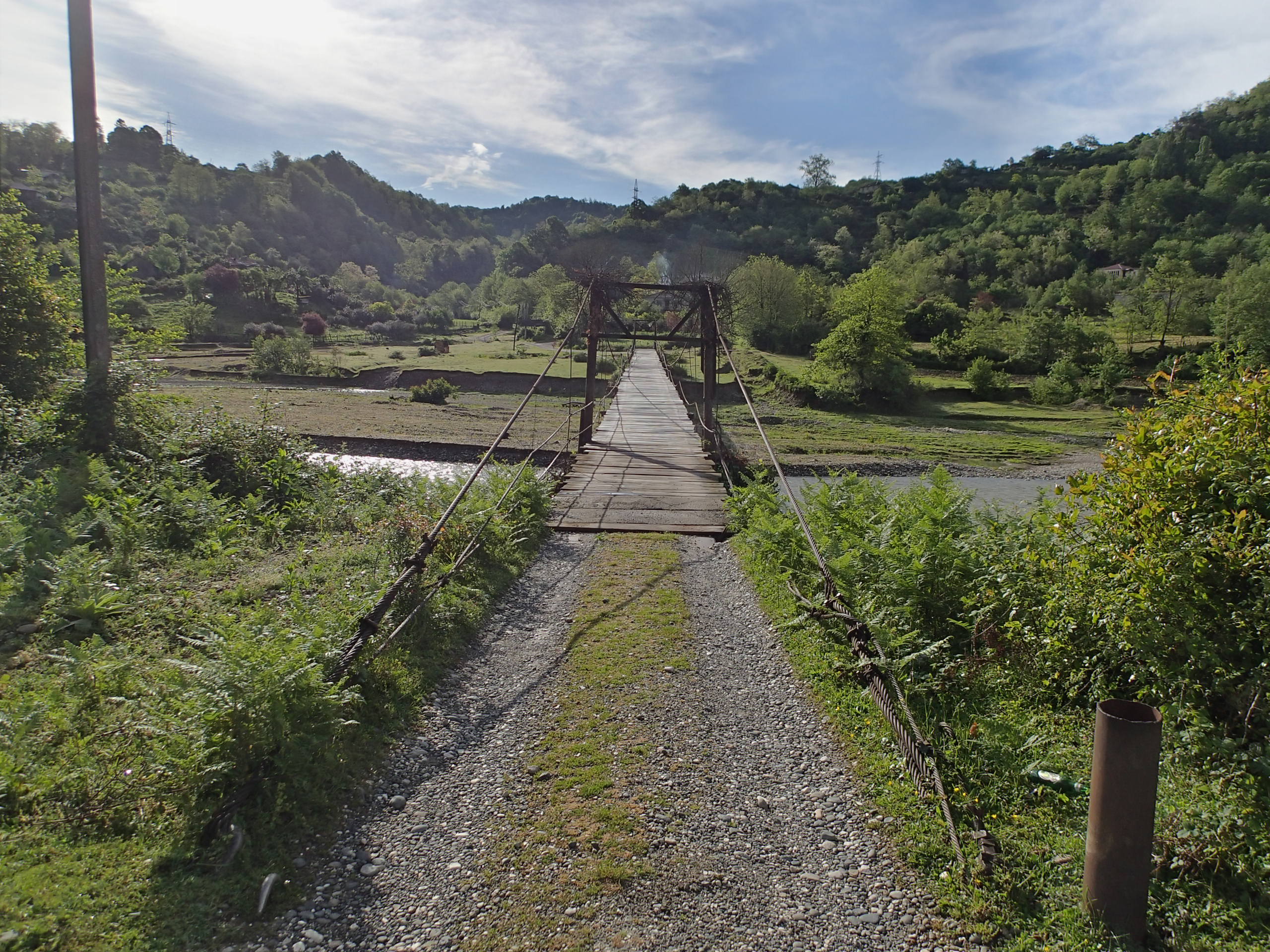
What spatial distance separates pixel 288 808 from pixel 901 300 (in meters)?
53.7

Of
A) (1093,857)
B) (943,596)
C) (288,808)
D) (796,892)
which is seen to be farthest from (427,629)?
(1093,857)

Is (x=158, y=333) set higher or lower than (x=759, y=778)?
higher

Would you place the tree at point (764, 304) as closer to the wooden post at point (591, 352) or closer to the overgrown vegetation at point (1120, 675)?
the wooden post at point (591, 352)

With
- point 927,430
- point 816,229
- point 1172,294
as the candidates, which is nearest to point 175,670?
point 927,430

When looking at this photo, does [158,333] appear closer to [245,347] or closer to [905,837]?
[905,837]

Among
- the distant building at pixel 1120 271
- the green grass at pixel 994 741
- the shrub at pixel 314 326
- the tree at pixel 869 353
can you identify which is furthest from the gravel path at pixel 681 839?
the distant building at pixel 1120 271

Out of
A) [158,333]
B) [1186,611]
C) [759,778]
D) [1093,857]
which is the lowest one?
[759,778]

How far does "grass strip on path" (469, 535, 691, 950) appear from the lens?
2.60 metres

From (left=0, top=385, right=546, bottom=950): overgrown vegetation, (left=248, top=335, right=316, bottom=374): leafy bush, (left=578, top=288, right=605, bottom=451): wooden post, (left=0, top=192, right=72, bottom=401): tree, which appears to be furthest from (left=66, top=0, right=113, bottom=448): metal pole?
(left=248, top=335, right=316, bottom=374): leafy bush

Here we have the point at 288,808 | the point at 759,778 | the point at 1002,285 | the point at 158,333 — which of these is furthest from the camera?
the point at 1002,285

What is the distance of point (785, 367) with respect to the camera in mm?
41781

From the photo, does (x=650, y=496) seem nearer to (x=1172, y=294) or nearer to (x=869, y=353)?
(x=869, y=353)

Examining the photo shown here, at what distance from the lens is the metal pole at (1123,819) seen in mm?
2293

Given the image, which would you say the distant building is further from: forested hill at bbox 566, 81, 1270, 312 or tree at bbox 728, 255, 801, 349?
tree at bbox 728, 255, 801, 349
